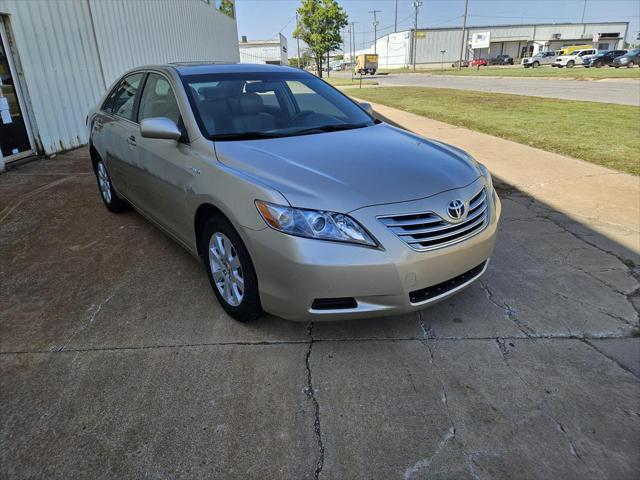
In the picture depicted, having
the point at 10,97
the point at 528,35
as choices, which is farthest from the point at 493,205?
the point at 528,35

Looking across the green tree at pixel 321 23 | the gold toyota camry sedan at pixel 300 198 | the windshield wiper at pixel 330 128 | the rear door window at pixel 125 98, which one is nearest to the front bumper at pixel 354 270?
the gold toyota camry sedan at pixel 300 198

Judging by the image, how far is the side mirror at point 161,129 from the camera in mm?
3154

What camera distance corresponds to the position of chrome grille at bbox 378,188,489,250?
8.10ft

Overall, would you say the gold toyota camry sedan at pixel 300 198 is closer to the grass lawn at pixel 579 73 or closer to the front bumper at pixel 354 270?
the front bumper at pixel 354 270

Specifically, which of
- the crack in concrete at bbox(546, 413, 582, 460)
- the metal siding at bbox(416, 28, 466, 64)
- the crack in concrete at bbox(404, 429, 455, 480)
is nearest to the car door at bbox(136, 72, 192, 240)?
the crack in concrete at bbox(404, 429, 455, 480)

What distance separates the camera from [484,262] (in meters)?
3.01

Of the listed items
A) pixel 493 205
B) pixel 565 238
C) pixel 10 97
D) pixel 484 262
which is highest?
pixel 10 97

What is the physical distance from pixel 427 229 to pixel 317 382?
1035 mm

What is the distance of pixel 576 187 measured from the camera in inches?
236

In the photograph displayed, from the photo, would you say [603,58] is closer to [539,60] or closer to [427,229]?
[539,60]

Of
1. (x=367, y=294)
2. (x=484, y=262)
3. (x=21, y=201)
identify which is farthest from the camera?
(x=21, y=201)

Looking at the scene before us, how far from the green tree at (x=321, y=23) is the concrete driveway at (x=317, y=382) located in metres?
45.0

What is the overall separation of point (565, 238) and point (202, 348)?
3555mm

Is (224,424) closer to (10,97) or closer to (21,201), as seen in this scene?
(21,201)
